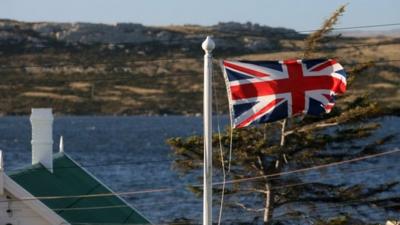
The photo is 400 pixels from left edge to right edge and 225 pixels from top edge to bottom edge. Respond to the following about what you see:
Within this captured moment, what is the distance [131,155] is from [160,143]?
23.5 meters

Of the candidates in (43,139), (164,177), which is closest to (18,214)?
(43,139)

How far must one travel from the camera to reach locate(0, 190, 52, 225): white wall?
24594mm

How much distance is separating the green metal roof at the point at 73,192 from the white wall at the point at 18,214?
502mm

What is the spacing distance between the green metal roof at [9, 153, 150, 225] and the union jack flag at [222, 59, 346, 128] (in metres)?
6.06

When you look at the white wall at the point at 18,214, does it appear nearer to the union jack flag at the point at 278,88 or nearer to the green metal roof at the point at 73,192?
the green metal roof at the point at 73,192

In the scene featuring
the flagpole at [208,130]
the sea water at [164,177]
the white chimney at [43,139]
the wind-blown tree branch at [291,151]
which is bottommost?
the sea water at [164,177]

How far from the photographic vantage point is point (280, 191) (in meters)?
34.9

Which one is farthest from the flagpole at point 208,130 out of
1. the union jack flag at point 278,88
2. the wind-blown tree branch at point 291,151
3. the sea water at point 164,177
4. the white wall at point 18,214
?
the wind-blown tree branch at point 291,151

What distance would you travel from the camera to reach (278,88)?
20.8 meters

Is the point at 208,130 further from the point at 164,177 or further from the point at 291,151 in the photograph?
the point at 164,177

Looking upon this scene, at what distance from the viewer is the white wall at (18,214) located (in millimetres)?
24594

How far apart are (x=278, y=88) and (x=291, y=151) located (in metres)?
14.0


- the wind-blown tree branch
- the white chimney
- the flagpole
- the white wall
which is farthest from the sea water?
the flagpole

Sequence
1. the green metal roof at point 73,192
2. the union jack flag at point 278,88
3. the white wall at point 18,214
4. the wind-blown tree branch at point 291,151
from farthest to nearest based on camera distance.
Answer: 1. the wind-blown tree branch at point 291,151
2. the green metal roof at point 73,192
3. the white wall at point 18,214
4. the union jack flag at point 278,88
